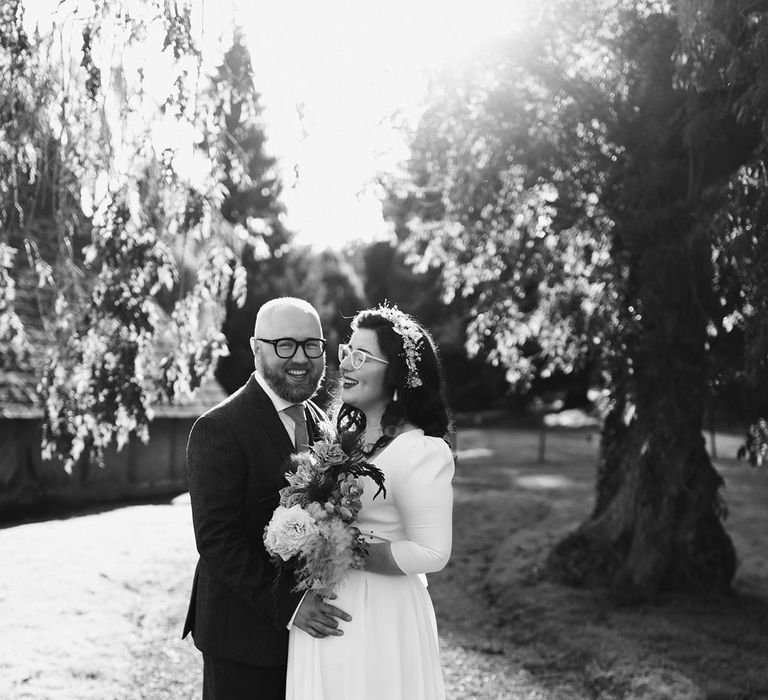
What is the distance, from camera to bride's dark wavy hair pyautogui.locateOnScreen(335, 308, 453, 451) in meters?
3.31

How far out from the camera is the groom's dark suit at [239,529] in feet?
10.9

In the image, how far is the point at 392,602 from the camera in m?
3.29

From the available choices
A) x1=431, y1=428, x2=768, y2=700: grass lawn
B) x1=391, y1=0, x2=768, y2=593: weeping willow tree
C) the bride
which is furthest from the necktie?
x1=431, y1=428, x2=768, y2=700: grass lawn

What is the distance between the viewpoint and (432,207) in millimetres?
11477

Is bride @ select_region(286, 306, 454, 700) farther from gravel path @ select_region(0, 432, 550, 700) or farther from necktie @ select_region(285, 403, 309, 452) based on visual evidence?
gravel path @ select_region(0, 432, 550, 700)

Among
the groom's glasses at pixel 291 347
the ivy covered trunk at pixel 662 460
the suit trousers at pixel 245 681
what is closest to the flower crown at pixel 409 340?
the groom's glasses at pixel 291 347

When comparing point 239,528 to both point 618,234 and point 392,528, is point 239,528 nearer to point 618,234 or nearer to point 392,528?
point 392,528

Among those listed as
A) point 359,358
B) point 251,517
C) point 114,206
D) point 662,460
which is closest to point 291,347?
point 359,358

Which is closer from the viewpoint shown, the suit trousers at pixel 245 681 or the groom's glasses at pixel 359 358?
the groom's glasses at pixel 359 358

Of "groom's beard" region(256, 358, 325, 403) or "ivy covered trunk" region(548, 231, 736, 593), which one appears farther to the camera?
"ivy covered trunk" region(548, 231, 736, 593)

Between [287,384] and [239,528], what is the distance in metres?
0.69

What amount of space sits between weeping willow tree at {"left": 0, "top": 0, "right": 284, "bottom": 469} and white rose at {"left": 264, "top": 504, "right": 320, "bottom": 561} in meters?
3.26

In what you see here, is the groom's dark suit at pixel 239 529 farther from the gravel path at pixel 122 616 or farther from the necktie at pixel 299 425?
the gravel path at pixel 122 616

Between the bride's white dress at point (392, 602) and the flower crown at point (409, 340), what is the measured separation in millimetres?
207
